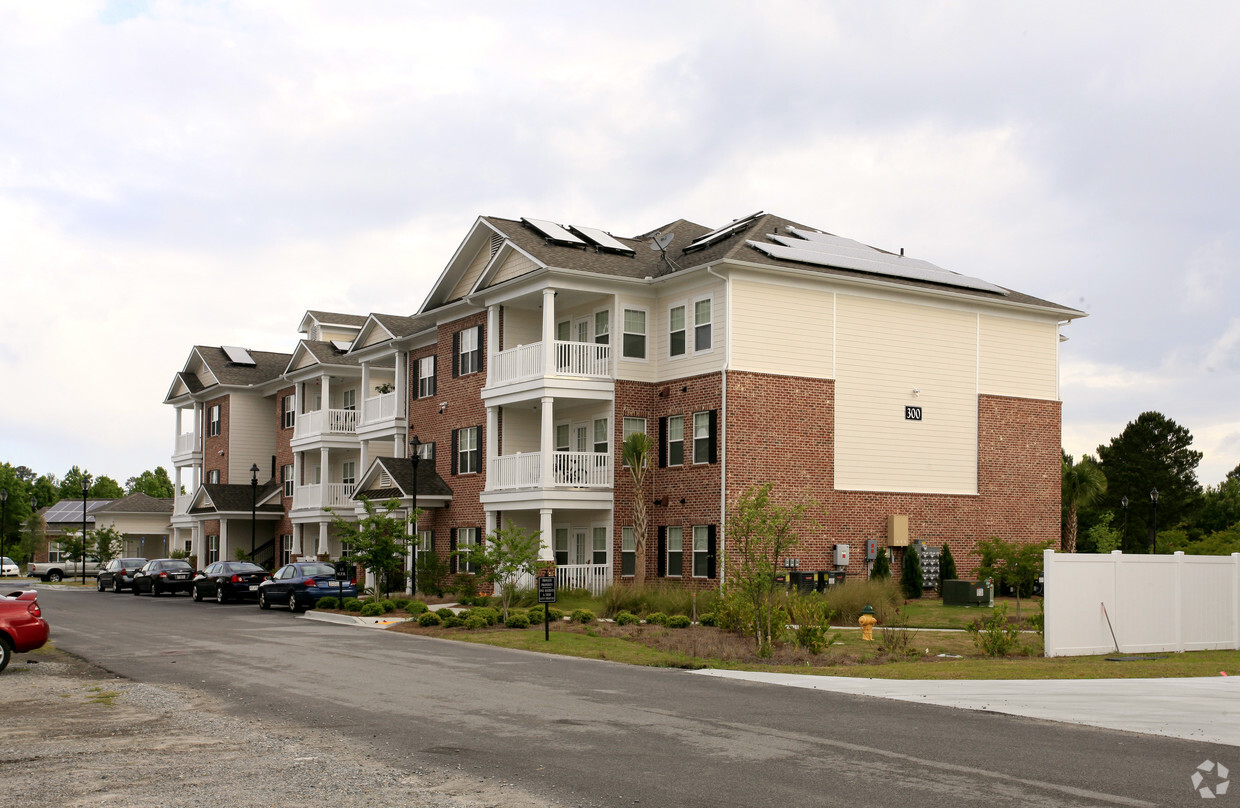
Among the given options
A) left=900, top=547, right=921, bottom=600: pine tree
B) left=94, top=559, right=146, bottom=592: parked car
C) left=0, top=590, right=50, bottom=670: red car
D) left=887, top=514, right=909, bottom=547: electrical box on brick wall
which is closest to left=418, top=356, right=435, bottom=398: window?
left=94, top=559, right=146, bottom=592: parked car

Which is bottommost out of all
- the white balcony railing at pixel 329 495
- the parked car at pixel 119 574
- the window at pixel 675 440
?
the parked car at pixel 119 574

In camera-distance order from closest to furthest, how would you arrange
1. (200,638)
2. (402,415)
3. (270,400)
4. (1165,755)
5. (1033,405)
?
1. (1165,755)
2. (200,638)
3. (1033,405)
4. (402,415)
5. (270,400)

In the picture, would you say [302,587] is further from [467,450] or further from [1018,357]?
[1018,357]

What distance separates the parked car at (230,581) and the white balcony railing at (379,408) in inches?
319

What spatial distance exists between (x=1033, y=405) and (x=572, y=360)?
49.6 ft

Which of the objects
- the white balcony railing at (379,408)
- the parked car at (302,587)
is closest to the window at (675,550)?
the parked car at (302,587)

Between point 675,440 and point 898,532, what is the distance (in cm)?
704

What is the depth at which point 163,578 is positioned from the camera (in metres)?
48.7

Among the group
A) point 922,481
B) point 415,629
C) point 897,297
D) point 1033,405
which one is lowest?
point 415,629

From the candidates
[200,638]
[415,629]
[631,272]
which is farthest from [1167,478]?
[200,638]

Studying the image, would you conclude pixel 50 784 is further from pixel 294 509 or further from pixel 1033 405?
pixel 294 509

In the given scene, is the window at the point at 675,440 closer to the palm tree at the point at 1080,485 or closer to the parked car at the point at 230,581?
the parked car at the point at 230,581

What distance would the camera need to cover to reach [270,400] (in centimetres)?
6450

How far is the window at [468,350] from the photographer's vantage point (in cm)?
4081
